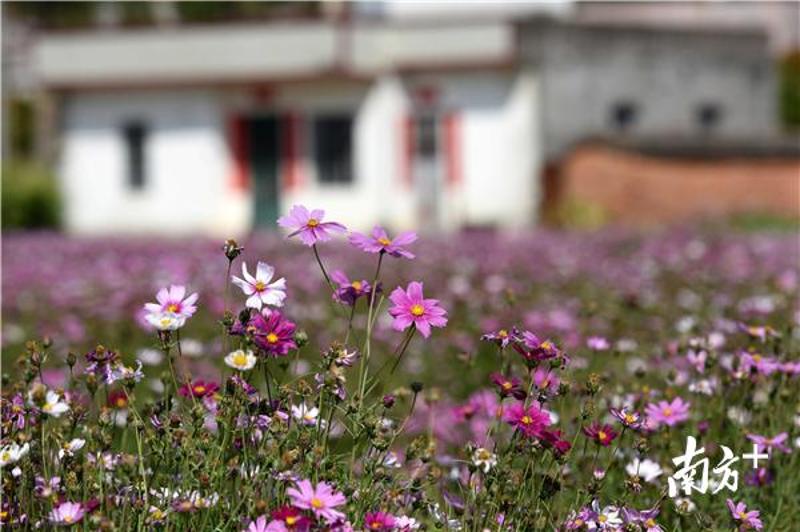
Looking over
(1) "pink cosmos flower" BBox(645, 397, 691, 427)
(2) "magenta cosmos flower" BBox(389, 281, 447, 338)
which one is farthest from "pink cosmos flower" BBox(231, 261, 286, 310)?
Result: (1) "pink cosmos flower" BBox(645, 397, 691, 427)

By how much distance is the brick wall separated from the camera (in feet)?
77.0

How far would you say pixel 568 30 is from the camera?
88.7ft

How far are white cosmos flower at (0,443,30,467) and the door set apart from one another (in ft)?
79.1

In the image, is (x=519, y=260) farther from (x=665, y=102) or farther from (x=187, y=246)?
(x=665, y=102)

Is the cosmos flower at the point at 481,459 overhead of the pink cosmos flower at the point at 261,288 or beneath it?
beneath

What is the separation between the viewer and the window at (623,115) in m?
27.8

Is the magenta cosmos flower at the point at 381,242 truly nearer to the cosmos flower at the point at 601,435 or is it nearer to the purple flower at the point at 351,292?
the purple flower at the point at 351,292

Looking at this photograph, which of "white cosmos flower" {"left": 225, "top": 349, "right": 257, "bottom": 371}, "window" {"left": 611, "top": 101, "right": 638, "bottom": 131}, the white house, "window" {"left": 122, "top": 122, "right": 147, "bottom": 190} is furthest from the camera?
"window" {"left": 122, "top": 122, "right": 147, "bottom": 190}

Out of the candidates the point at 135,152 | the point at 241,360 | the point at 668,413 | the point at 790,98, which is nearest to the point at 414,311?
the point at 241,360

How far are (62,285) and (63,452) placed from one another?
24.2ft

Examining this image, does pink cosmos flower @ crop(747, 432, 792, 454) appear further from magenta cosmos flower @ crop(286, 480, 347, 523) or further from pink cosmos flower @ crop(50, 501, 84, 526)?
pink cosmos flower @ crop(50, 501, 84, 526)

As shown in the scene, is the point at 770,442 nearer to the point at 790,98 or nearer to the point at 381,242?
the point at 381,242

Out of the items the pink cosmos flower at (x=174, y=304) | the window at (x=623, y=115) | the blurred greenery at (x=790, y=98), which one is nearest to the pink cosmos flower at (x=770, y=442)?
the pink cosmos flower at (x=174, y=304)

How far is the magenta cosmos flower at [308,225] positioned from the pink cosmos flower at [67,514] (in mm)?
774
